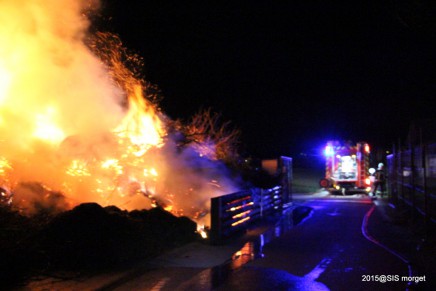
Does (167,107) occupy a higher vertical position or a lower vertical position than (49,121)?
higher

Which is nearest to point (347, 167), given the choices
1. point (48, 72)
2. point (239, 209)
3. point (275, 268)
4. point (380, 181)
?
point (380, 181)

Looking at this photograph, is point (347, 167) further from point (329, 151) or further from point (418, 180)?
point (418, 180)

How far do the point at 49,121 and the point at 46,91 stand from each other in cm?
75

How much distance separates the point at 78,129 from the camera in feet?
34.2

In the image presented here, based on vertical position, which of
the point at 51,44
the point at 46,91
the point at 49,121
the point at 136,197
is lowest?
the point at 136,197

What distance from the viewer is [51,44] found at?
9594mm

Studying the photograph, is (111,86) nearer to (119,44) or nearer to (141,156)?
(119,44)

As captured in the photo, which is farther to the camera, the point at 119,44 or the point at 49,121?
the point at 119,44

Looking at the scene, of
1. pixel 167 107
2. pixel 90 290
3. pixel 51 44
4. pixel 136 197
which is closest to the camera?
pixel 90 290

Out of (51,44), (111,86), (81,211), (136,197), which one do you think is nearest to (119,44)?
(111,86)

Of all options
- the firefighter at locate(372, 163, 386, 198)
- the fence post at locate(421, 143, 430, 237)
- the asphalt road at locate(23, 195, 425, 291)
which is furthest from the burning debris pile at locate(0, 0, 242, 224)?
the firefighter at locate(372, 163, 386, 198)

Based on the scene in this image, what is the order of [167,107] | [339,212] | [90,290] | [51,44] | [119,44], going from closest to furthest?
[90,290] → [51,44] → [119,44] → [339,212] → [167,107]

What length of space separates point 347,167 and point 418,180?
1423cm

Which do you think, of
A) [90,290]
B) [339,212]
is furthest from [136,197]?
[339,212]
